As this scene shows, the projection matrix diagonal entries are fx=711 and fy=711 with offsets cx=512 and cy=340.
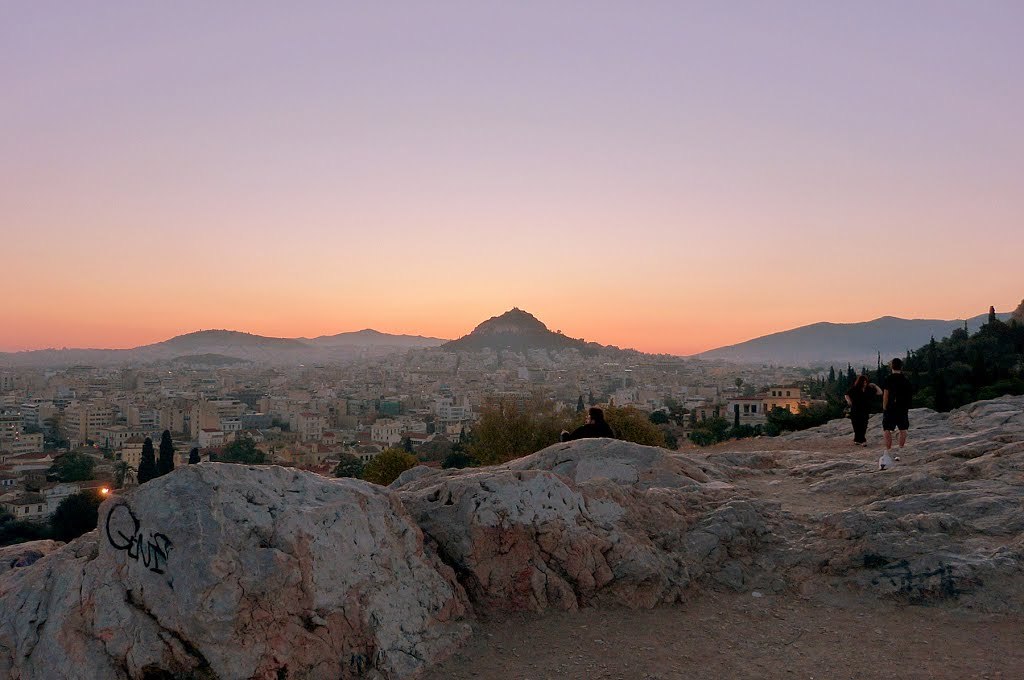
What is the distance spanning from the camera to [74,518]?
1642 inches

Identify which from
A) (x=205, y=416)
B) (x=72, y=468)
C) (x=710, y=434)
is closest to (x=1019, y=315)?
(x=710, y=434)

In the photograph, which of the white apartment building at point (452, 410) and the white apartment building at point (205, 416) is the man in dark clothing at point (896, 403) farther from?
the white apartment building at point (205, 416)

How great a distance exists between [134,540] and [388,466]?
18.3 m

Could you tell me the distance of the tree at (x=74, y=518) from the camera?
40844 mm

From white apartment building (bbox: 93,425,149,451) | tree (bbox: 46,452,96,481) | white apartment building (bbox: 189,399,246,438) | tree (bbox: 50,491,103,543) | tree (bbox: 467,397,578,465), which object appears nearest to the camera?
tree (bbox: 467,397,578,465)

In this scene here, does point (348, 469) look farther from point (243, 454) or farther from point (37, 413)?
point (37, 413)

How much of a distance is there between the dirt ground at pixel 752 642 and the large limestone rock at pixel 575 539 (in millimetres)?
260

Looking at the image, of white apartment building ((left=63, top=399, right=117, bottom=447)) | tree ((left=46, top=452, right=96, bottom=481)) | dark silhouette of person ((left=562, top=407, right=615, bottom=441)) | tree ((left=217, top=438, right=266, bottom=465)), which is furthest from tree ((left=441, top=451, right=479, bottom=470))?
white apartment building ((left=63, top=399, right=117, bottom=447))

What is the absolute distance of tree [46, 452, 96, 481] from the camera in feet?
209

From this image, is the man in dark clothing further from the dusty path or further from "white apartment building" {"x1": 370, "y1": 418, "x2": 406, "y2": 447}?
Answer: "white apartment building" {"x1": 370, "y1": 418, "x2": 406, "y2": 447}

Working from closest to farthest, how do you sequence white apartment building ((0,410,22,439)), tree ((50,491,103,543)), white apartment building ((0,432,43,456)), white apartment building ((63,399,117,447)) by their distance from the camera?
tree ((50,491,103,543)) → white apartment building ((0,432,43,456)) → white apartment building ((0,410,22,439)) → white apartment building ((63,399,117,447))

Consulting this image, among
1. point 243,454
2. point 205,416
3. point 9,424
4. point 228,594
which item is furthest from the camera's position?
point 205,416

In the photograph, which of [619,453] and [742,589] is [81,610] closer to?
[742,589]

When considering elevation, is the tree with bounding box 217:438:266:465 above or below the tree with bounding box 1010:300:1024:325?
below
